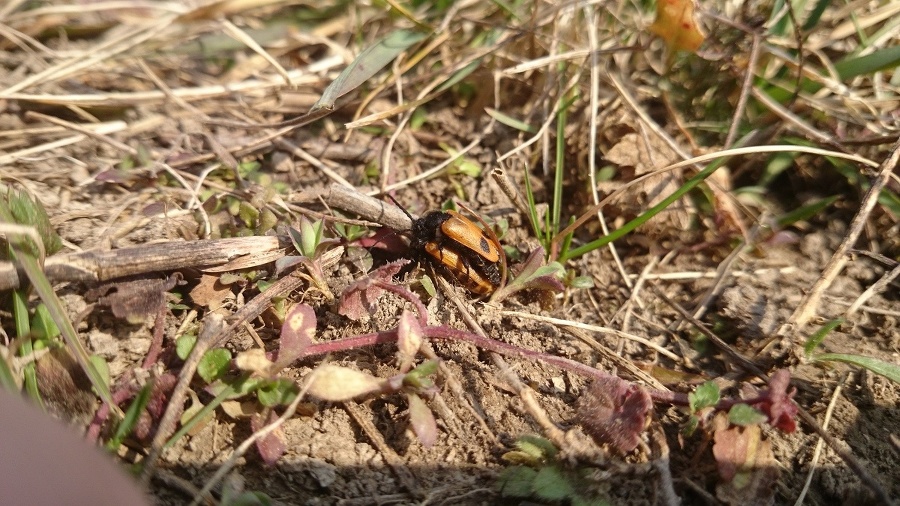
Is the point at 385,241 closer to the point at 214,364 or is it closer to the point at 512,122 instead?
the point at 214,364

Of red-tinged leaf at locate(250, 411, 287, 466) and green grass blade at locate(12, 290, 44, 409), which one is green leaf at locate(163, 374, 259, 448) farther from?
green grass blade at locate(12, 290, 44, 409)

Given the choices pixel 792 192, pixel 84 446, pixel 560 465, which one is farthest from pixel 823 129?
pixel 84 446

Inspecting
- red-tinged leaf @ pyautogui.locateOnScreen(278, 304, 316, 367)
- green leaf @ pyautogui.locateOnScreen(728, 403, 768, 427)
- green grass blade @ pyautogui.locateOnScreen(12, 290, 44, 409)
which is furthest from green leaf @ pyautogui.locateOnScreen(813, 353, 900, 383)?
green grass blade @ pyautogui.locateOnScreen(12, 290, 44, 409)

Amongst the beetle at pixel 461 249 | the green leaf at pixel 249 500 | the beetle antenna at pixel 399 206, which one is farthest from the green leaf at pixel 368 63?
the green leaf at pixel 249 500

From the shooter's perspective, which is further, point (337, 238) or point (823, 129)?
point (823, 129)

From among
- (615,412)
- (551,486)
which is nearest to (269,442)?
(551,486)

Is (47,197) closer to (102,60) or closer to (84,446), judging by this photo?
(102,60)
